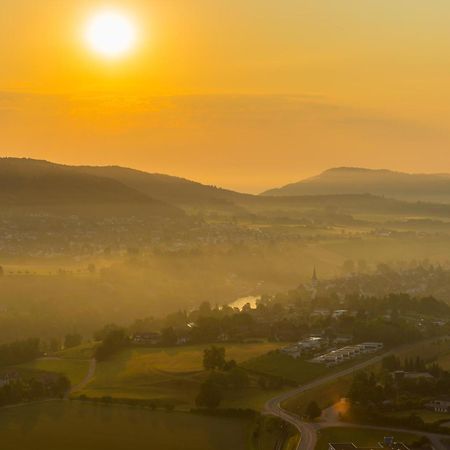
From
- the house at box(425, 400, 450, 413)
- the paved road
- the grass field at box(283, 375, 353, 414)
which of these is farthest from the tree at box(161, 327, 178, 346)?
the house at box(425, 400, 450, 413)

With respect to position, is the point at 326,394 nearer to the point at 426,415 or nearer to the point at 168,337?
the point at 426,415

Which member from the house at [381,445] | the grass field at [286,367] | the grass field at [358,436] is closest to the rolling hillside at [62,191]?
the grass field at [286,367]

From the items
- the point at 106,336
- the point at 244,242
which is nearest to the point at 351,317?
the point at 106,336

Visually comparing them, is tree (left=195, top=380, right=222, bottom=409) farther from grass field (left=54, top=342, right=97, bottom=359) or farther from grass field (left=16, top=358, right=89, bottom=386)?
grass field (left=54, top=342, right=97, bottom=359)

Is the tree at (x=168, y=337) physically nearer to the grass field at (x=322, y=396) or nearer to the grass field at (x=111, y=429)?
the grass field at (x=322, y=396)

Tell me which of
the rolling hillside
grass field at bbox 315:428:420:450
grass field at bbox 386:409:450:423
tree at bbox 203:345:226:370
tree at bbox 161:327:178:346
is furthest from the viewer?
the rolling hillside

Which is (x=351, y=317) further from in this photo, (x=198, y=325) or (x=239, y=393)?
(x=239, y=393)

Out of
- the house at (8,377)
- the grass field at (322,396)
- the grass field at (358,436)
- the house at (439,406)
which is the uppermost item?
the house at (8,377)
